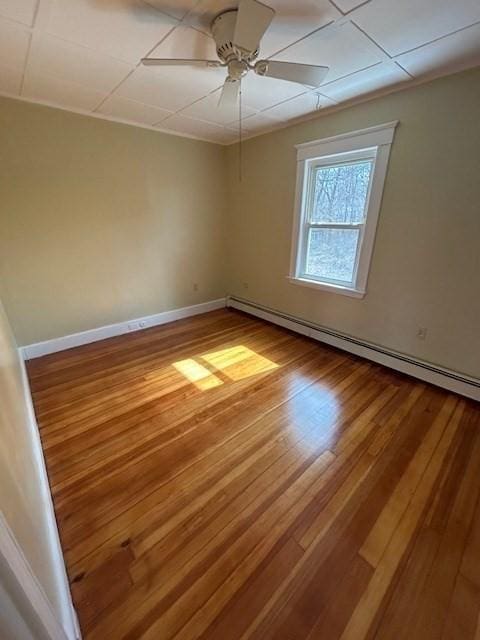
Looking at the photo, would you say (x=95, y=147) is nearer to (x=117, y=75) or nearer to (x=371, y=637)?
(x=117, y=75)

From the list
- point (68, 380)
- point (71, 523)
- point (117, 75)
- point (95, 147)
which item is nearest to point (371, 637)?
point (71, 523)

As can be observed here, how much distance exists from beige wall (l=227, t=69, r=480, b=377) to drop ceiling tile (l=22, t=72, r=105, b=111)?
199cm

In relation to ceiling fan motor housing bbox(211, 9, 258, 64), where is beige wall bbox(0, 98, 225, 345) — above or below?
below

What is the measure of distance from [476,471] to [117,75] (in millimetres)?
3660

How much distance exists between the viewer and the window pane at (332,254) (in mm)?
2877

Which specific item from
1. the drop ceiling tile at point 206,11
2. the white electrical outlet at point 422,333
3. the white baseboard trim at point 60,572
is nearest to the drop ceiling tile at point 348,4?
the drop ceiling tile at point 206,11

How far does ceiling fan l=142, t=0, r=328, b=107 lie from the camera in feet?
4.09

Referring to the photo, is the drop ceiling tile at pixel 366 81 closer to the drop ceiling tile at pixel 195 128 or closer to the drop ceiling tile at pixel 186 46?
the drop ceiling tile at pixel 186 46

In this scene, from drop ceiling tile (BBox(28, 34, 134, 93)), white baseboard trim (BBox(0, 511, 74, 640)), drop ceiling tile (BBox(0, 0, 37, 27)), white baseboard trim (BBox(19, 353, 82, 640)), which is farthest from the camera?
drop ceiling tile (BBox(28, 34, 134, 93))

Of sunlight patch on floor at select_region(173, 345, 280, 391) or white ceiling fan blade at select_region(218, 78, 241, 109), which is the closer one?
white ceiling fan blade at select_region(218, 78, 241, 109)

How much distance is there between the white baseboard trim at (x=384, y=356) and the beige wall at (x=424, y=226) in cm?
8

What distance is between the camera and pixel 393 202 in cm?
243

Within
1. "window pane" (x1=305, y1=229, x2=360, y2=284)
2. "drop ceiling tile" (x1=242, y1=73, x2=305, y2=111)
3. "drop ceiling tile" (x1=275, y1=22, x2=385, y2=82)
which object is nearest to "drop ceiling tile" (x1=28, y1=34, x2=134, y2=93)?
"drop ceiling tile" (x1=242, y1=73, x2=305, y2=111)

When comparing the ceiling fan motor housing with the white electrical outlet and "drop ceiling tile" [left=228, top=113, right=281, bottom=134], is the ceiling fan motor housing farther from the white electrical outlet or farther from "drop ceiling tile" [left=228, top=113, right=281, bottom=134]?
the white electrical outlet
